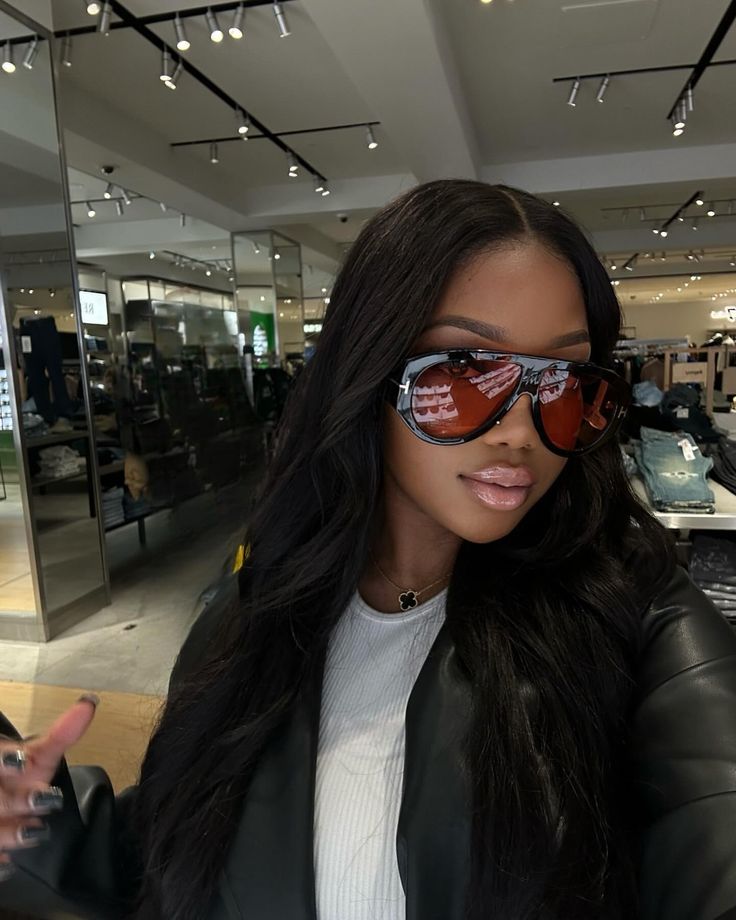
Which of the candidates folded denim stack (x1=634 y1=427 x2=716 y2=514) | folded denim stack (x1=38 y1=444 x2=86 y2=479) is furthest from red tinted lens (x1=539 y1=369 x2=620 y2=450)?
folded denim stack (x1=38 y1=444 x2=86 y2=479)

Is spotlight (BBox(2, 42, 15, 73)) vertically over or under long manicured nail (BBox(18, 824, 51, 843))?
over

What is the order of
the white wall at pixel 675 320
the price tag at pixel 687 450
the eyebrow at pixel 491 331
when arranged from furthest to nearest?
the white wall at pixel 675 320 < the price tag at pixel 687 450 < the eyebrow at pixel 491 331

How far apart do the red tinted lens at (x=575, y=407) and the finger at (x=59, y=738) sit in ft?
1.79

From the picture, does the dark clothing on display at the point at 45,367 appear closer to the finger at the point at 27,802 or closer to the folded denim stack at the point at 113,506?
the folded denim stack at the point at 113,506

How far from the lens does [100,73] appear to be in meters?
3.89

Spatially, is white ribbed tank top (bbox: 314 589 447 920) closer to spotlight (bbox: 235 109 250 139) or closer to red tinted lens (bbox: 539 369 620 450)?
red tinted lens (bbox: 539 369 620 450)

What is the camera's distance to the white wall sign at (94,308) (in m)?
5.14

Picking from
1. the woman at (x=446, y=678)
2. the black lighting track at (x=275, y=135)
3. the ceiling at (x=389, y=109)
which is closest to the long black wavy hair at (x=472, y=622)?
the woman at (x=446, y=678)

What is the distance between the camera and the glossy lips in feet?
2.16

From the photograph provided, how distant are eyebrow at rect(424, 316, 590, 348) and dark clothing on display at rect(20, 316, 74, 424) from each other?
2.99 metres

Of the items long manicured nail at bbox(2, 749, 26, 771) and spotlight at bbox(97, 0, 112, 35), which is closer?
long manicured nail at bbox(2, 749, 26, 771)

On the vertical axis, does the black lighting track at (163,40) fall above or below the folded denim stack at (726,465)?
above

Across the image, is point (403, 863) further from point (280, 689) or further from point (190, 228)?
point (190, 228)

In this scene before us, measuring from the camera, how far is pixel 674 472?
82.4 inches
